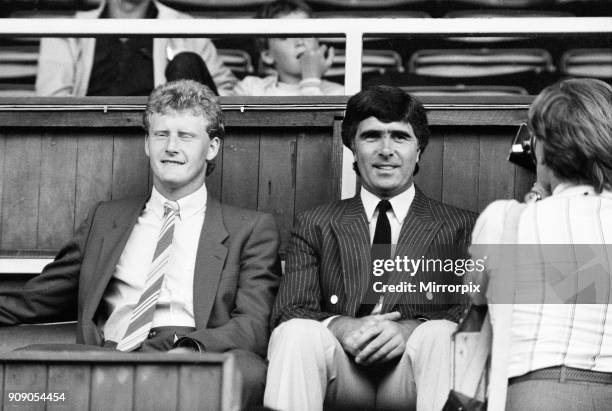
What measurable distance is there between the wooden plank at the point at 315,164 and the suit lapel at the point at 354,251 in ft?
1.61

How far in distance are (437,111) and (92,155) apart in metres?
1.26

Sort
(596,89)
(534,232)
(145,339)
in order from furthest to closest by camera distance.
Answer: (145,339)
(596,89)
(534,232)

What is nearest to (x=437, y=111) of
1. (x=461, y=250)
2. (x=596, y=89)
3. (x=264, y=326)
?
(x=461, y=250)

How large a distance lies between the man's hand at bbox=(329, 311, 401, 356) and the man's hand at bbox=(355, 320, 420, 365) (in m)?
0.01

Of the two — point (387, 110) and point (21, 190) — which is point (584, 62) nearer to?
point (387, 110)

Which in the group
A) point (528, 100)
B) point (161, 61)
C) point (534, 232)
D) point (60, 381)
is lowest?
point (60, 381)

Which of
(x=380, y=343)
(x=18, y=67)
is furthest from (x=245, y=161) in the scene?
(x=18, y=67)

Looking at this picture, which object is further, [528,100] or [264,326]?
[528,100]

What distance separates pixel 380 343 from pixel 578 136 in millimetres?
902

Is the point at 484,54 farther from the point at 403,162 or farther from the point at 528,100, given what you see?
the point at 403,162

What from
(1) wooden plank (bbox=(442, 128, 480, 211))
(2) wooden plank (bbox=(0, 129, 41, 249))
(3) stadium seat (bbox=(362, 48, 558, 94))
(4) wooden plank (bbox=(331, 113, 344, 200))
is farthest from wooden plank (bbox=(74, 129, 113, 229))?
(3) stadium seat (bbox=(362, 48, 558, 94))

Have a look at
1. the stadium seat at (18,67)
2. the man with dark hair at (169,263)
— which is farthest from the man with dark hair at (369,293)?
the stadium seat at (18,67)

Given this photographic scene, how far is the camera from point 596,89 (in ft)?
9.88

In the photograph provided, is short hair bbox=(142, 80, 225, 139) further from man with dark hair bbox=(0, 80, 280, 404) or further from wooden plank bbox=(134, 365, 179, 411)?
wooden plank bbox=(134, 365, 179, 411)
